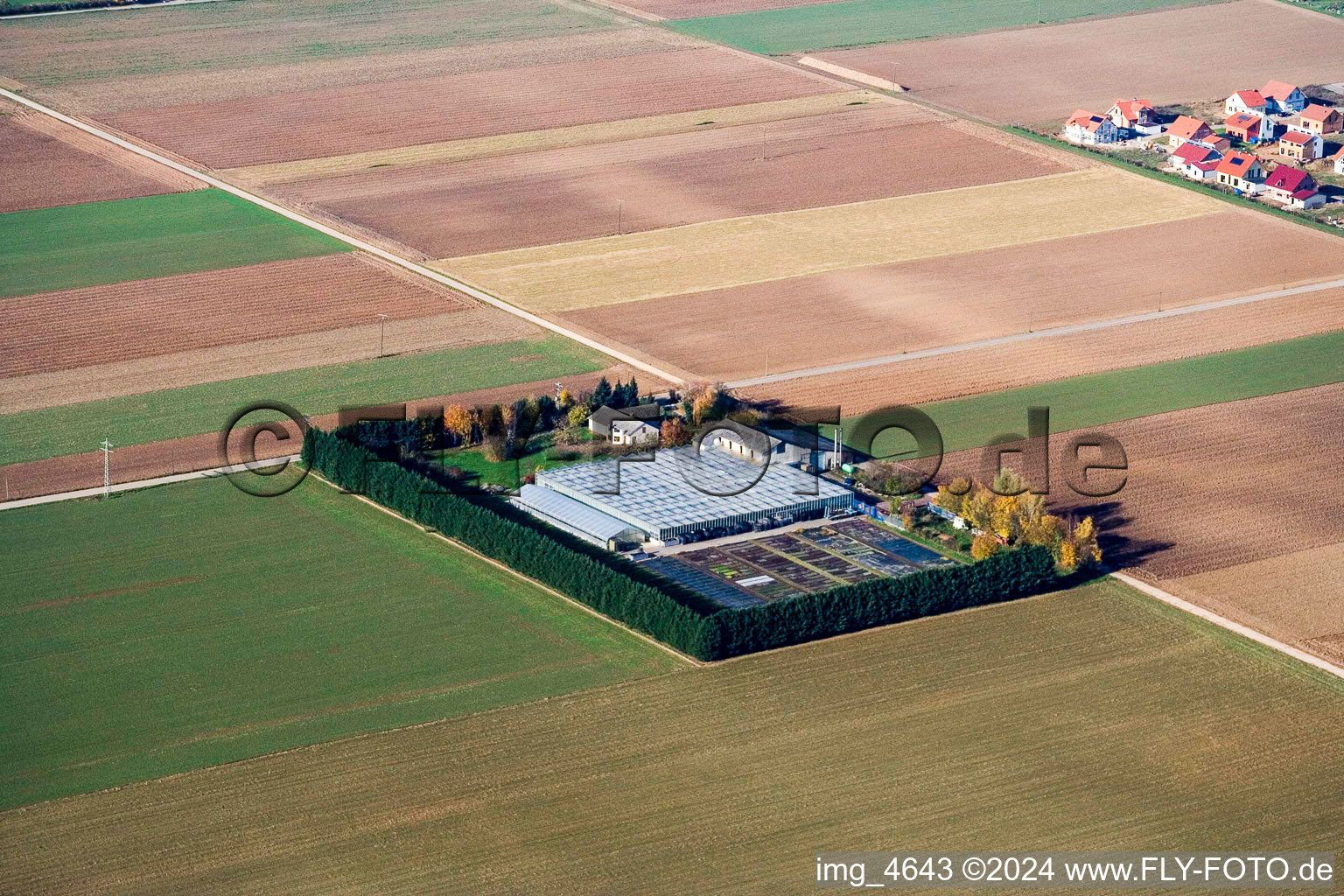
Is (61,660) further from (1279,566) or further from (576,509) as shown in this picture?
(1279,566)

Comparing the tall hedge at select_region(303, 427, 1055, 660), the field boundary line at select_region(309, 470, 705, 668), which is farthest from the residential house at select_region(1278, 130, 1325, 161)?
the field boundary line at select_region(309, 470, 705, 668)

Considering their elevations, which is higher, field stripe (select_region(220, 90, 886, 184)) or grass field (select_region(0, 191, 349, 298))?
field stripe (select_region(220, 90, 886, 184))

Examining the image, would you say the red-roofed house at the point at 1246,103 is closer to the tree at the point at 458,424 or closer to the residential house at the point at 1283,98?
the residential house at the point at 1283,98

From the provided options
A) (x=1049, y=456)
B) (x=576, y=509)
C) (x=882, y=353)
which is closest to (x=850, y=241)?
(x=882, y=353)

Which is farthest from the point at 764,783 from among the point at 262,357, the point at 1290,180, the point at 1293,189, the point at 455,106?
the point at 455,106

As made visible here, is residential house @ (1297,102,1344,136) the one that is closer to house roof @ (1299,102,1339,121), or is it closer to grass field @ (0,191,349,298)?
house roof @ (1299,102,1339,121)

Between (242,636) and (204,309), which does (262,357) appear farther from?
(242,636)
